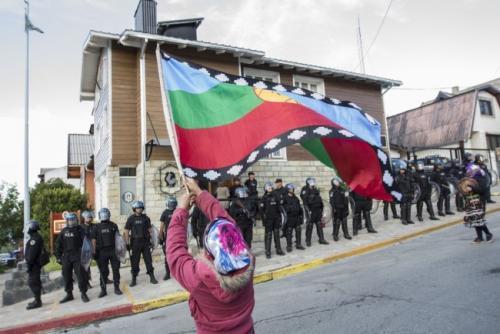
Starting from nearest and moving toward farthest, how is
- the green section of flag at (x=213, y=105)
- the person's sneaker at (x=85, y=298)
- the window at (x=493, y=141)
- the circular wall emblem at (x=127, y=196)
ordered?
the green section of flag at (x=213, y=105) → the person's sneaker at (x=85, y=298) → the circular wall emblem at (x=127, y=196) → the window at (x=493, y=141)

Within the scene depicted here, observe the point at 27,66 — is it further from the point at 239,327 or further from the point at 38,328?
the point at 239,327

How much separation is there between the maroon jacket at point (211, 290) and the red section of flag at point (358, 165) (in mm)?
3356

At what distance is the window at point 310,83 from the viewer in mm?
17641

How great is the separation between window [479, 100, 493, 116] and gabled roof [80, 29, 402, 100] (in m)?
12.8

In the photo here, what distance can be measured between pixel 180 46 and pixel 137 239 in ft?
24.9

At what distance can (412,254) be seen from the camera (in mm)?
8898

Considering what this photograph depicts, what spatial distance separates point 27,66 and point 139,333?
11169 millimetres

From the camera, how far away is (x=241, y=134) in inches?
198

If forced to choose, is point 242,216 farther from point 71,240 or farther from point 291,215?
point 71,240

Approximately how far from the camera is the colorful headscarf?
221 centimetres

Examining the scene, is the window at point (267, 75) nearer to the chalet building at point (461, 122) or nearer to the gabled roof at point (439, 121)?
the chalet building at point (461, 122)

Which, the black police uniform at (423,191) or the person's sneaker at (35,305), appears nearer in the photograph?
the person's sneaker at (35,305)

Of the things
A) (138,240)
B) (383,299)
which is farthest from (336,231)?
(383,299)

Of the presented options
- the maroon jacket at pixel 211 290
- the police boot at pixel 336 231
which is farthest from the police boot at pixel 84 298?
the maroon jacket at pixel 211 290
